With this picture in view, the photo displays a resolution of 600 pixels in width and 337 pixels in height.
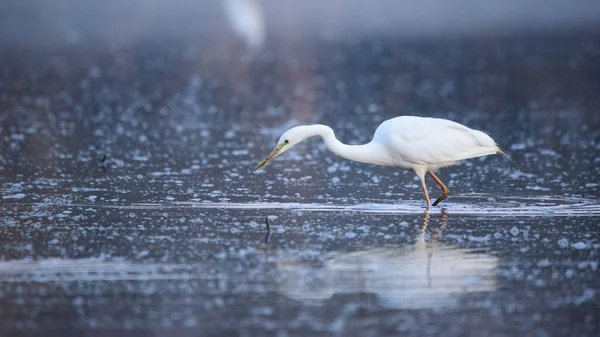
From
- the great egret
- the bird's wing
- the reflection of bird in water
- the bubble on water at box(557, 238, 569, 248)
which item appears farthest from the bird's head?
the bubble on water at box(557, 238, 569, 248)

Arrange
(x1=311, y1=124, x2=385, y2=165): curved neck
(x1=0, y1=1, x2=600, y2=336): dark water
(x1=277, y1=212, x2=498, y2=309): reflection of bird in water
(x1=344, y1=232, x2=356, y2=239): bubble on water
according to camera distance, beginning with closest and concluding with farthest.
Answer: (x1=0, y1=1, x2=600, y2=336): dark water, (x1=277, y1=212, x2=498, y2=309): reflection of bird in water, (x1=344, y1=232, x2=356, y2=239): bubble on water, (x1=311, y1=124, x2=385, y2=165): curved neck

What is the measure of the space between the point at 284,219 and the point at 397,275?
2446 millimetres

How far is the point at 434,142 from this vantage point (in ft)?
38.5

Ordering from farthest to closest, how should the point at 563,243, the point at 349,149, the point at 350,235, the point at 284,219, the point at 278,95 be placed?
the point at 278,95
the point at 349,149
the point at 284,219
the point at 350,235
the point at 563,243

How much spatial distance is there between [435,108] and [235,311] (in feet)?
46.3

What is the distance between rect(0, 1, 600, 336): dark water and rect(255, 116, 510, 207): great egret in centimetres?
50

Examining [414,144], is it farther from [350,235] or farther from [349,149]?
[350,235]

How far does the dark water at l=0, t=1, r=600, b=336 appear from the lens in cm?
775

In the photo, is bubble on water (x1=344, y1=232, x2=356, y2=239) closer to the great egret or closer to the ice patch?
the great egret

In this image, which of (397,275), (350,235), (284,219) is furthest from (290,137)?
(397,275)

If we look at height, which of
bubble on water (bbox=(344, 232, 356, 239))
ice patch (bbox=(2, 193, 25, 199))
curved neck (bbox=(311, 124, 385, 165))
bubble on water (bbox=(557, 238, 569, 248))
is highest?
curved neck (bbox=(311, 124, 385, 165))

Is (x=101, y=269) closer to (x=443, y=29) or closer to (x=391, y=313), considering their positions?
(x=391, y=313)

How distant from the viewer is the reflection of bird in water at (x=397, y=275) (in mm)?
8109

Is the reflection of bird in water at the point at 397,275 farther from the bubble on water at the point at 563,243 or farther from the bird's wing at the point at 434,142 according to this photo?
the bird's wing at the point at 434,142
